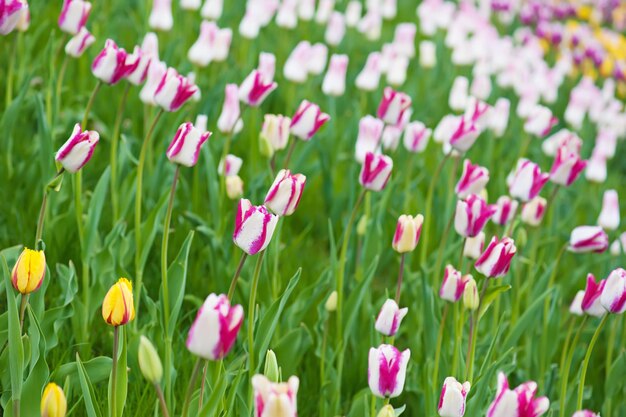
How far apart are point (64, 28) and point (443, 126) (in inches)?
43.3

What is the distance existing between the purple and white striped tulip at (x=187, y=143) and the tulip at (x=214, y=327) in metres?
0.51

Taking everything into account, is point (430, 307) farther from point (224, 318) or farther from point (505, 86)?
point (505, 86)

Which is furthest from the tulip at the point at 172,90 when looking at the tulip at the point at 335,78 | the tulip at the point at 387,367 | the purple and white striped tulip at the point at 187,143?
the tulip at the point at 335,78

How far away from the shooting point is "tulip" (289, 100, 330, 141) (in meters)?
1.98

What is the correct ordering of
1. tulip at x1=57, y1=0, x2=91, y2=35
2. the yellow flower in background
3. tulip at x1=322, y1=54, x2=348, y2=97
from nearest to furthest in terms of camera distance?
the yellow flower in background → tulip at x1=57, y1=0, x2=91, y2=35 → tulip at x1=322, y1=54, x2=348, y2=97

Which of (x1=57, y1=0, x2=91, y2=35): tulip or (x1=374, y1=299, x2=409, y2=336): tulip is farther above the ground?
(x1=57, y1=0, x2=91, y2=35): tulip

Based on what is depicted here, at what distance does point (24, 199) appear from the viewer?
7.63ft

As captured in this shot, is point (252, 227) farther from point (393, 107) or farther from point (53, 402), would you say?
point (393, 107)

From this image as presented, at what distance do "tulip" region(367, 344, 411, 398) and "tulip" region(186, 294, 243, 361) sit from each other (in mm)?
319

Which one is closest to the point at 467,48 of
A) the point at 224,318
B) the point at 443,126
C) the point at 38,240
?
the point at 443,126

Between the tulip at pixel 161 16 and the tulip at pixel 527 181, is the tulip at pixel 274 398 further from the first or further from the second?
the tulip at pixel 161 16

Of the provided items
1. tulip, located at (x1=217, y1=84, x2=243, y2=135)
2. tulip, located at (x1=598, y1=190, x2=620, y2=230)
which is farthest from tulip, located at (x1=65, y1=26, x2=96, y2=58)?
tulip, located at (x1=598, y1=190, x2=620, y2=230)

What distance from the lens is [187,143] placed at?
1571 millimetres

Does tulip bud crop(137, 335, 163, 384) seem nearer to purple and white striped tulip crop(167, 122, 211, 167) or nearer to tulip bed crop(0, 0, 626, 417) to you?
tulip bed crop(0, 0, 626, 417)
